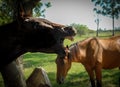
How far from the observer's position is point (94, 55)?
6250mm

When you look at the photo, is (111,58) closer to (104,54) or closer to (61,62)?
(104,54)

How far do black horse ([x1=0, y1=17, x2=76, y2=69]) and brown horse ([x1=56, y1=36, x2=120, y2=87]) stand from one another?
411 centimetres

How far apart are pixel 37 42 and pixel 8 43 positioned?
20 centimetres

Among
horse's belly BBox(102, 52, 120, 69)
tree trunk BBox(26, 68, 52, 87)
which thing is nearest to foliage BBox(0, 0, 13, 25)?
horse's belly BBox(102, 52, 120, 69)

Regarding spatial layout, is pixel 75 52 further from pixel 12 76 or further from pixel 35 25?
pixel 35 25

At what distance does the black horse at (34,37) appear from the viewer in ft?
5.60

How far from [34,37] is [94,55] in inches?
183

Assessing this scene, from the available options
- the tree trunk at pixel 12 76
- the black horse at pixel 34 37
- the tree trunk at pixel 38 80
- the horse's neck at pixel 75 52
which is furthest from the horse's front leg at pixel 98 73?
the black horse at pixel 34 37

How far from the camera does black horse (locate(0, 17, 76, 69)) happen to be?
1707mm

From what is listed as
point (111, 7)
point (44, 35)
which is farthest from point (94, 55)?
point (111, 7)

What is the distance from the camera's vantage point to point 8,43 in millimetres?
1755

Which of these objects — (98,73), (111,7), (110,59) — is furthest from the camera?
(111,7)

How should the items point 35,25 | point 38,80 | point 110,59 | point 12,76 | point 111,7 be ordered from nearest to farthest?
point 35,25 → point 12,76 → point 38,80 → point 110,59 → point 111,7

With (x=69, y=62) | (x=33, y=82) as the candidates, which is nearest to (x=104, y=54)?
A: (x=69, y=62)
